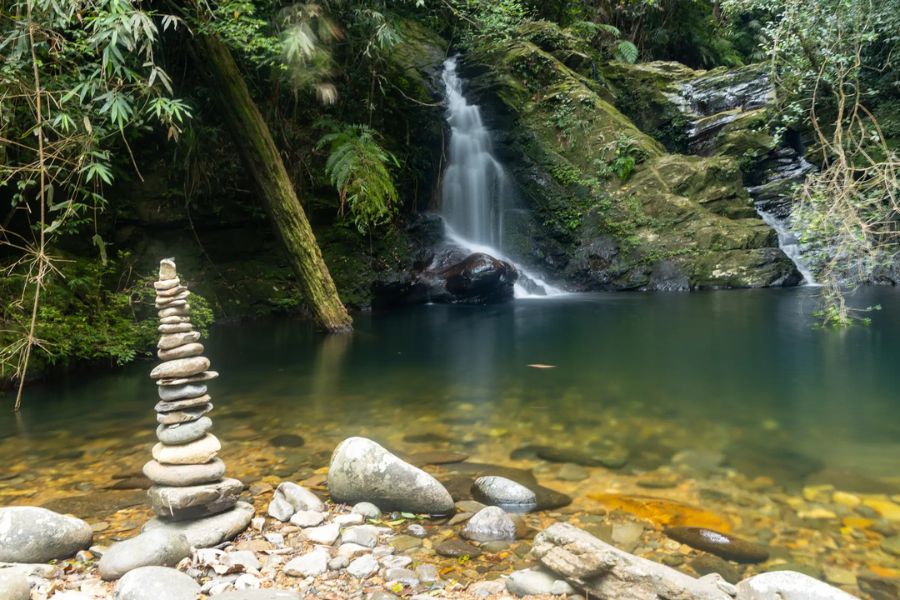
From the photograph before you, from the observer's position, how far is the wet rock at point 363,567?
251cm

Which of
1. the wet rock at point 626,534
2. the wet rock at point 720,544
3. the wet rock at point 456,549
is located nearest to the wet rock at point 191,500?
the wet rock at point 456,549

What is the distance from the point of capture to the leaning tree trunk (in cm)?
775

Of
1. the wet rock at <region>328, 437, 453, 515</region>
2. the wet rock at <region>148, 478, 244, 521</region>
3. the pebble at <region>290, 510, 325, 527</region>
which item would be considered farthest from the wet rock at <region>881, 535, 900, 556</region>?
the wet rock at <region>148, 478, 244, 521</region>

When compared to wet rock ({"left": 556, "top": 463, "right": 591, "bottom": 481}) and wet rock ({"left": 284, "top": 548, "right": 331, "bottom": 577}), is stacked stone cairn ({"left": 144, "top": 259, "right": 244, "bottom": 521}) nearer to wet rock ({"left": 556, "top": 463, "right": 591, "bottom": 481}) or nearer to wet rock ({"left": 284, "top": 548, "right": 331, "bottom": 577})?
wet rock ({"left": 284, "top": 548, "right": 331, "bottom": 577})

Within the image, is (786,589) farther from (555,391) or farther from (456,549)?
(555,391)

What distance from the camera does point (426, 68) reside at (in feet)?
47.8

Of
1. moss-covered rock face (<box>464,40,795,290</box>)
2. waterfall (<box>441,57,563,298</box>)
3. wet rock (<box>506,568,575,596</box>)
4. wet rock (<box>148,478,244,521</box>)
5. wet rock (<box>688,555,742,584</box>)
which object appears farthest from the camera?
waterfall (<box>441,57,563,298</box>)

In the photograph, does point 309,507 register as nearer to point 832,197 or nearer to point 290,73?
point 832,197

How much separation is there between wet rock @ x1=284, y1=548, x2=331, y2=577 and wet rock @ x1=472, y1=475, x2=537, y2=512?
991mm

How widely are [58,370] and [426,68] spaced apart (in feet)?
35.5

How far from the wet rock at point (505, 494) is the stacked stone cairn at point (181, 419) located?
128 cm

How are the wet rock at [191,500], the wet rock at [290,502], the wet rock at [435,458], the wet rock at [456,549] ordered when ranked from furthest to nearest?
the wet rock at [435,458], the wet rock at [290,502], the wet rock at [191,500], the wet rock at [456,549]

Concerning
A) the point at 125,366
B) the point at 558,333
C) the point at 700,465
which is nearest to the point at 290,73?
the point at 125,366

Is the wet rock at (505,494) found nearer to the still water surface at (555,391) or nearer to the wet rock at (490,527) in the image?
the wet rock at (490,527)
